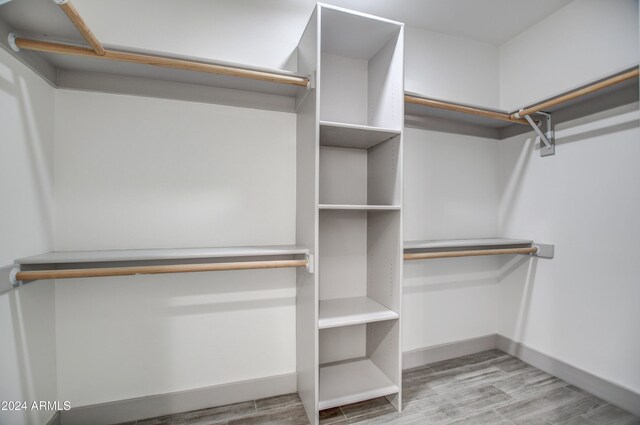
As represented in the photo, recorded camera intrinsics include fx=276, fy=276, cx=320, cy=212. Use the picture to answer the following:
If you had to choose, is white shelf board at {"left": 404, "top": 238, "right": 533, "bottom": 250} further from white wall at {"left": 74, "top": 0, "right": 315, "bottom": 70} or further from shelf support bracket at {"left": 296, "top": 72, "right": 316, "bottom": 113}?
white wall at {"left": 74, "top": 0, "right": 315, "bottom": 70}

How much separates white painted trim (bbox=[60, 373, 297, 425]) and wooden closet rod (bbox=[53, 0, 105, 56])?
165 centimetres

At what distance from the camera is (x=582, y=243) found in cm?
171

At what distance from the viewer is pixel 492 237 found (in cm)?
219

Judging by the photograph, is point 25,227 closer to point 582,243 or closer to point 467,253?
point 467,253

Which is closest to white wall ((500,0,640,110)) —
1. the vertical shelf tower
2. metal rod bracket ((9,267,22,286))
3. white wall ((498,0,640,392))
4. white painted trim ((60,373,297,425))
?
white wall ((498,0,640,392))

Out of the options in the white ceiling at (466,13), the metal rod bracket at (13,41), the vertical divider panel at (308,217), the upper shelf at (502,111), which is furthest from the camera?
the white ceiling at (466,13)

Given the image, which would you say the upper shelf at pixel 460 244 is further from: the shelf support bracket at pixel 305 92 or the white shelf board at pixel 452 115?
the shelf support bracket at pixel 305 92

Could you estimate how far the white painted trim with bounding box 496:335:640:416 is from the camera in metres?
1.50

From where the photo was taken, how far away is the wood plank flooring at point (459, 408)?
1.44 metres

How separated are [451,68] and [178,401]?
281 cm

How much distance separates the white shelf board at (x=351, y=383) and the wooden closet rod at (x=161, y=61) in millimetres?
1616

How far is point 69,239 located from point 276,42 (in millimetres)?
1531

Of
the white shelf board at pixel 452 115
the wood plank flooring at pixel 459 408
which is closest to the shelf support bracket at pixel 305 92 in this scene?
the white shelf board at pixel 452 115

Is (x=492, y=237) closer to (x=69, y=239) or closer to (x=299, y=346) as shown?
(x=299, y=346)
